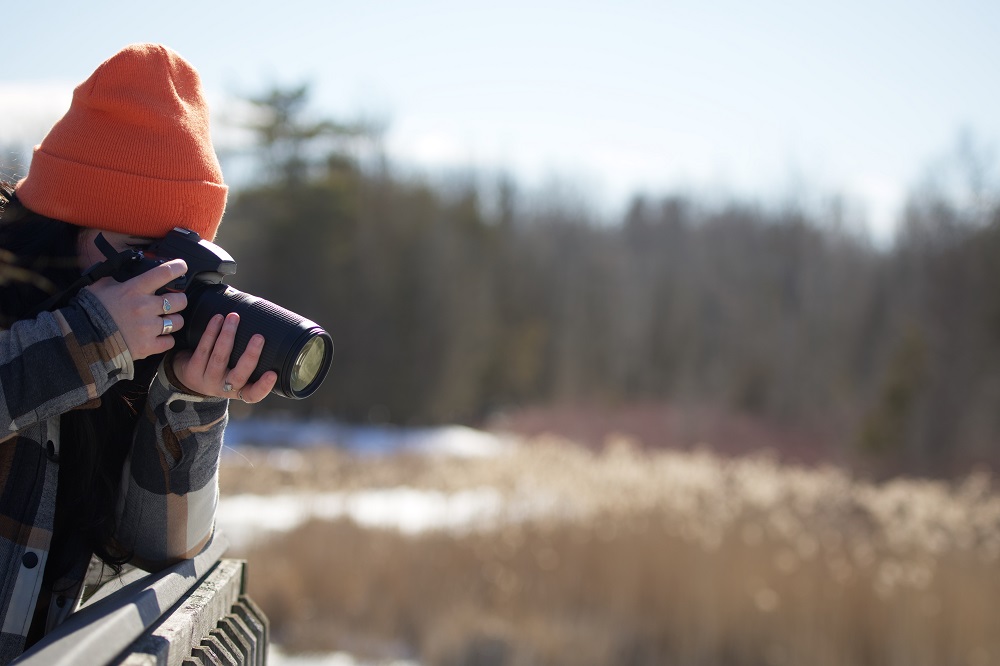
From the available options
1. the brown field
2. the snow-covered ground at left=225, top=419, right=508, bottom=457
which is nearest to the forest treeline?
the snow-covered ground at left=225, top=419, right=508, bottom=457

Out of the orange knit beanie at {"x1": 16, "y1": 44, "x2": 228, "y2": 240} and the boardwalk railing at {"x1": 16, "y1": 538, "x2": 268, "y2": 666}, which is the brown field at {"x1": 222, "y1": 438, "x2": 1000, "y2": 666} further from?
the orange knit beanie at {"x1": 16, "y1": 44, "x2": 228, "y2": 240}

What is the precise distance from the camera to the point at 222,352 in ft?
3.47

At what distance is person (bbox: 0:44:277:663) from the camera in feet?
3.26

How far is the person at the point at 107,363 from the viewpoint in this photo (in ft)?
3.26

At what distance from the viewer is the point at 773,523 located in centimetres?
556

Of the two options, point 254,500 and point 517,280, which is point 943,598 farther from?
point 517,280

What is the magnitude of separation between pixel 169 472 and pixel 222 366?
0.58 ft

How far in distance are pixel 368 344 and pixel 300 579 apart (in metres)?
14.3

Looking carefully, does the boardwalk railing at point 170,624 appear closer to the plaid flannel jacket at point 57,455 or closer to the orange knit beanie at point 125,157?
the plaid flannel jacket at point 57,455

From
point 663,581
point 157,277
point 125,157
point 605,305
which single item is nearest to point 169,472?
point 157,277

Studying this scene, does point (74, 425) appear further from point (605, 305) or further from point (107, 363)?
point (605, 305)

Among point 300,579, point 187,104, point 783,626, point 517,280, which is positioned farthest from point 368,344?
point 187,104

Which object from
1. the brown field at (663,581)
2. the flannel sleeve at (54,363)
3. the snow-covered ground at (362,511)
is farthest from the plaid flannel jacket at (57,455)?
the snow-covered ground at (362,511)

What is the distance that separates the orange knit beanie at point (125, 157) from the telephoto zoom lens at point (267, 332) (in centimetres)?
16
